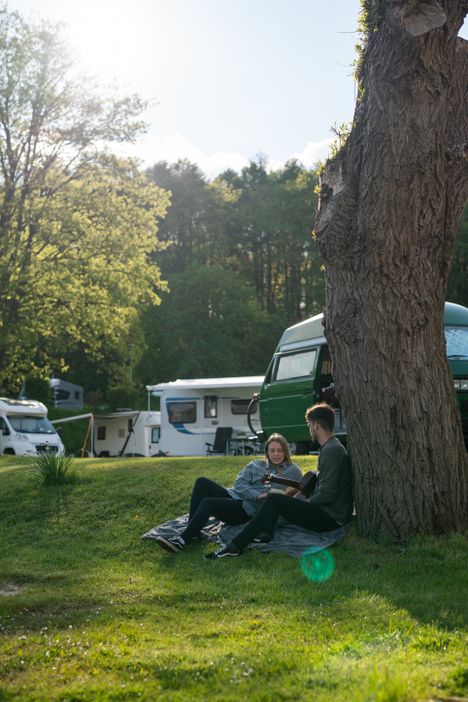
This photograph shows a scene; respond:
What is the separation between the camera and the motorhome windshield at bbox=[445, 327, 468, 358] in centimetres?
1283

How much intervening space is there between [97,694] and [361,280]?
15.2ft

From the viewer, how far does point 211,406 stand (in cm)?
2619

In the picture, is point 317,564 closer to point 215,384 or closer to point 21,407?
point 215,384

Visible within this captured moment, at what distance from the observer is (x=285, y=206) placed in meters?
51.6

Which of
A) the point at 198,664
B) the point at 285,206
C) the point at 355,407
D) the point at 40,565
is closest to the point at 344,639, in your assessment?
the point at 198,664

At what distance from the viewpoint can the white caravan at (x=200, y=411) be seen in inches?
1017

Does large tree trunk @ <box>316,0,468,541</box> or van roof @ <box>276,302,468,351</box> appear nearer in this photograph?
large tree trunk @ <box>316,0,468,541</box>

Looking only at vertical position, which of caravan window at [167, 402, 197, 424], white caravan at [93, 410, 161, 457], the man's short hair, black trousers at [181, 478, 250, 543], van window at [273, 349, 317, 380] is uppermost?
van window at [273, 349, 317, 380]

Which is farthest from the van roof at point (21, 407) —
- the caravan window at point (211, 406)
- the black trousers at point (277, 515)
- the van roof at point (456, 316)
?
the black trousers at point (277, 515)

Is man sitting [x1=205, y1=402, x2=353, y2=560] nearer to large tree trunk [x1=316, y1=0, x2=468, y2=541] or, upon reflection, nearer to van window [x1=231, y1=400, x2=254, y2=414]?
large tree trunk [x1=316, y1=0, x2=468, y2=541]

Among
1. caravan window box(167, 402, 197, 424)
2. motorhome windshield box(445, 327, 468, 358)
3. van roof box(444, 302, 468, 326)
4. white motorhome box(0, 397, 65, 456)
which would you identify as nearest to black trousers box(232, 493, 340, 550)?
motorhome windshield box(445, 327, 468, 358)

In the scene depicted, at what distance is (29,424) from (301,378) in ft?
51.0

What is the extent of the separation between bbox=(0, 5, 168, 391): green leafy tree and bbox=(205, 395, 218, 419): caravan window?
3679 mm

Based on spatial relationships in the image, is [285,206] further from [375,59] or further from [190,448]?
[375,59]
